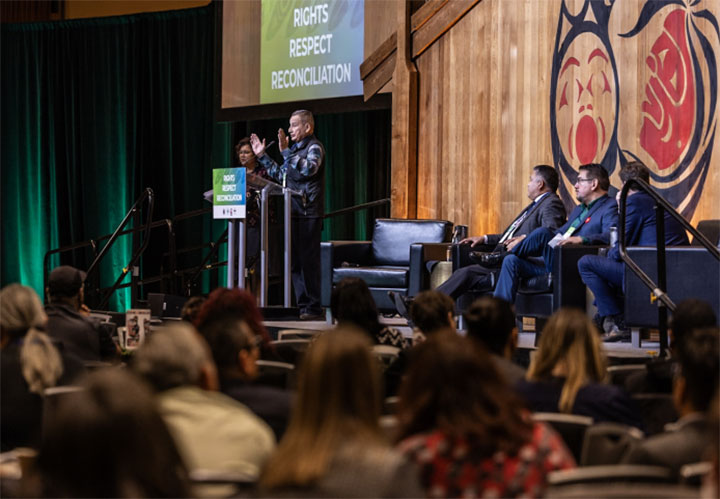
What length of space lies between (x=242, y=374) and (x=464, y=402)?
93 centimetres

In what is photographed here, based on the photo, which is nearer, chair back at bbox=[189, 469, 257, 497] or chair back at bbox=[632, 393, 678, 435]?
chair back at bbox=[189, 469, 257, 497]

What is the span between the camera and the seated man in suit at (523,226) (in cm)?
626

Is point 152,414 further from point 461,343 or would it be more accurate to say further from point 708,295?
point 708,295

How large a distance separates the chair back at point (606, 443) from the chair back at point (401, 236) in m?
5.09

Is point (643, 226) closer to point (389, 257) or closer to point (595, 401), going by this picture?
point (389, 257)

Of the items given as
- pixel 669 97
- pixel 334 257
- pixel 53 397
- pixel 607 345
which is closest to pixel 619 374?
pixel 53 397

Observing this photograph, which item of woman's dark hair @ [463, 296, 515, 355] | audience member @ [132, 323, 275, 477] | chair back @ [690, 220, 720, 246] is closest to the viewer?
audience member @ [132, 323, 275, 477]

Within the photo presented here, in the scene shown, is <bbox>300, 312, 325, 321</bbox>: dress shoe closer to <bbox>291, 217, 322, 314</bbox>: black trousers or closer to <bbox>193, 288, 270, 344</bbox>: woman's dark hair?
<bbox>291, 217, 322, 314</bbox>: black trousers

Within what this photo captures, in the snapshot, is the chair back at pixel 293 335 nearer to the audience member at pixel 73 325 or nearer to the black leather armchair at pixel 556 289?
the audience member at pixel 73 325

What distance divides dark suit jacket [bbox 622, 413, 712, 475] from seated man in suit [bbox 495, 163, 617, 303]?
12.3ft

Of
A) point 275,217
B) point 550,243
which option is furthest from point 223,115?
point 550,243

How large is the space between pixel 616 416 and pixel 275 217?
5917 mm

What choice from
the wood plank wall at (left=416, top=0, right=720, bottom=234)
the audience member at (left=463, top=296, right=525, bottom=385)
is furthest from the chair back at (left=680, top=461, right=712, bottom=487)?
the wood plank wall at (left=416, top=0, right=720, bottom=234)

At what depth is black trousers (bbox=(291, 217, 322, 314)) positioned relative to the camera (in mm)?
7414
